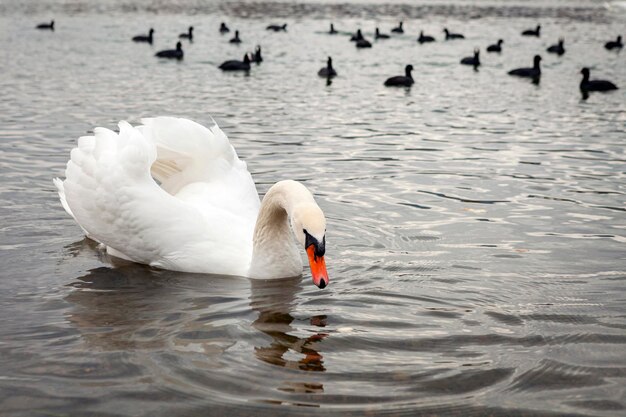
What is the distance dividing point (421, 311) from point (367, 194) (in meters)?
4.32

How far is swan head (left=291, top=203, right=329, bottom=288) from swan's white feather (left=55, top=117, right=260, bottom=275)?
1371 mm

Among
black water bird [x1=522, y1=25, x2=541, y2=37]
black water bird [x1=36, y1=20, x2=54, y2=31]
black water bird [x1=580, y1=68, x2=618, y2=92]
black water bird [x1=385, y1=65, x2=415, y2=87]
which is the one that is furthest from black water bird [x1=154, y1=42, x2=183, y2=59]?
black water bird [x1=522, y1=25, x2=541, y2=37]

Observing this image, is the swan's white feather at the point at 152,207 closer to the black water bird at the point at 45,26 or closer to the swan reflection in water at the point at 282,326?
the swan reflection in water at the point at 282,326

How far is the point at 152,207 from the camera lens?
7875 mm

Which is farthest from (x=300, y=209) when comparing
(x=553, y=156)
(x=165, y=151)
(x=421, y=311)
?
(x=553, y=156)

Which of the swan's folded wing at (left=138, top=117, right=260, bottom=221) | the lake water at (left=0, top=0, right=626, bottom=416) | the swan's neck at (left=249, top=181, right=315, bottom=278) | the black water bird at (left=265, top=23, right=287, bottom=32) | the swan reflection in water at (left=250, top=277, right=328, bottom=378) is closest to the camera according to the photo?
the lake water at (left=0, top=0, right=626, bottom=416)

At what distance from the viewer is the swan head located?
6605 mm

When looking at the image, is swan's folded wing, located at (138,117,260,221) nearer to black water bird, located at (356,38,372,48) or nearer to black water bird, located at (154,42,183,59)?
black water bird, located at (154,42,183,59)

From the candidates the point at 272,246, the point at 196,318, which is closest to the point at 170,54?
the point at 272,246

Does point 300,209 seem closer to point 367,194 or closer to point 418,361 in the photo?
point 418,361

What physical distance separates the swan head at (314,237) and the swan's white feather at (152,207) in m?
1.37

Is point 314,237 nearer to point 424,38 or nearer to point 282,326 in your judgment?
point 282,326

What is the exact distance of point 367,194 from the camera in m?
11.3

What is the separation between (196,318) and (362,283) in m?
1.56
